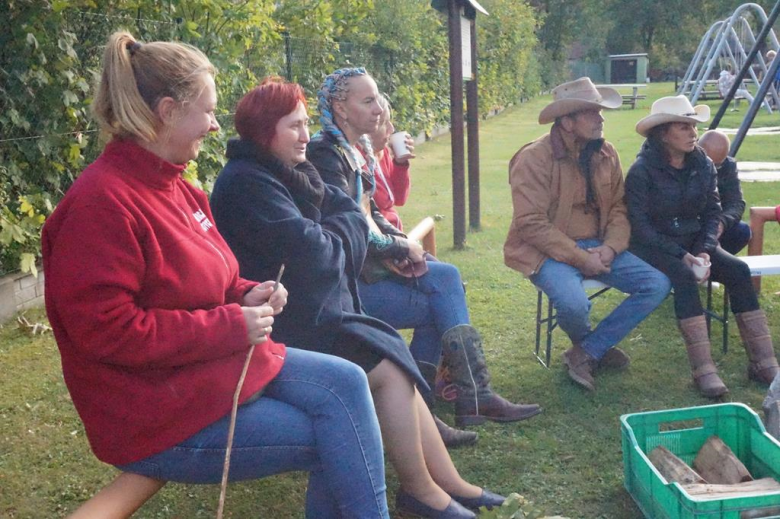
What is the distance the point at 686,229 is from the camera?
4301mm

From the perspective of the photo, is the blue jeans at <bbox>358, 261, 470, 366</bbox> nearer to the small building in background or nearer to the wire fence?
the wire fence

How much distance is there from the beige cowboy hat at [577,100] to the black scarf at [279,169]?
176cm

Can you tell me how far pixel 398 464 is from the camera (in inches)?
109

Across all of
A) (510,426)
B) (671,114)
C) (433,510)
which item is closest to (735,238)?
(671,114)

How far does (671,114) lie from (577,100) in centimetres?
53

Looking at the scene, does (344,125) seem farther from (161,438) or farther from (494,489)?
(161,438)

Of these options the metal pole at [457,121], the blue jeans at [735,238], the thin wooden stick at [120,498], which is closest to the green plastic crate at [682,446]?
the thin wooden stick at [120,498]

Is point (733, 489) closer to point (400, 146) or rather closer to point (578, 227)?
point (578, 227)

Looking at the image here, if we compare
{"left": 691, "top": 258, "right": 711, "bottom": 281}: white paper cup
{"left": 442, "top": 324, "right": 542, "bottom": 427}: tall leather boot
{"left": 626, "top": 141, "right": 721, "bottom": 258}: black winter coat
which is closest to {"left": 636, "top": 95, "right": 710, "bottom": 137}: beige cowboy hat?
{"left": 626, "top": 141, "right": 721, "bottom": 258}: black winter coat

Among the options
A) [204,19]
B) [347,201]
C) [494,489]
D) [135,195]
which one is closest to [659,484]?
[494,489]

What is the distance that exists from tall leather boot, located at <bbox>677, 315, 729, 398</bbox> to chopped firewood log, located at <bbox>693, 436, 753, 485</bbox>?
102 cm

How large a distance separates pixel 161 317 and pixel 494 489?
5.59 ft

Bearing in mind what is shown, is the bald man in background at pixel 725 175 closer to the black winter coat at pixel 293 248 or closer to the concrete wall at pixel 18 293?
the black winter coat at pixel 293 248

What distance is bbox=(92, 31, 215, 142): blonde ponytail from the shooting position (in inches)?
78.7
